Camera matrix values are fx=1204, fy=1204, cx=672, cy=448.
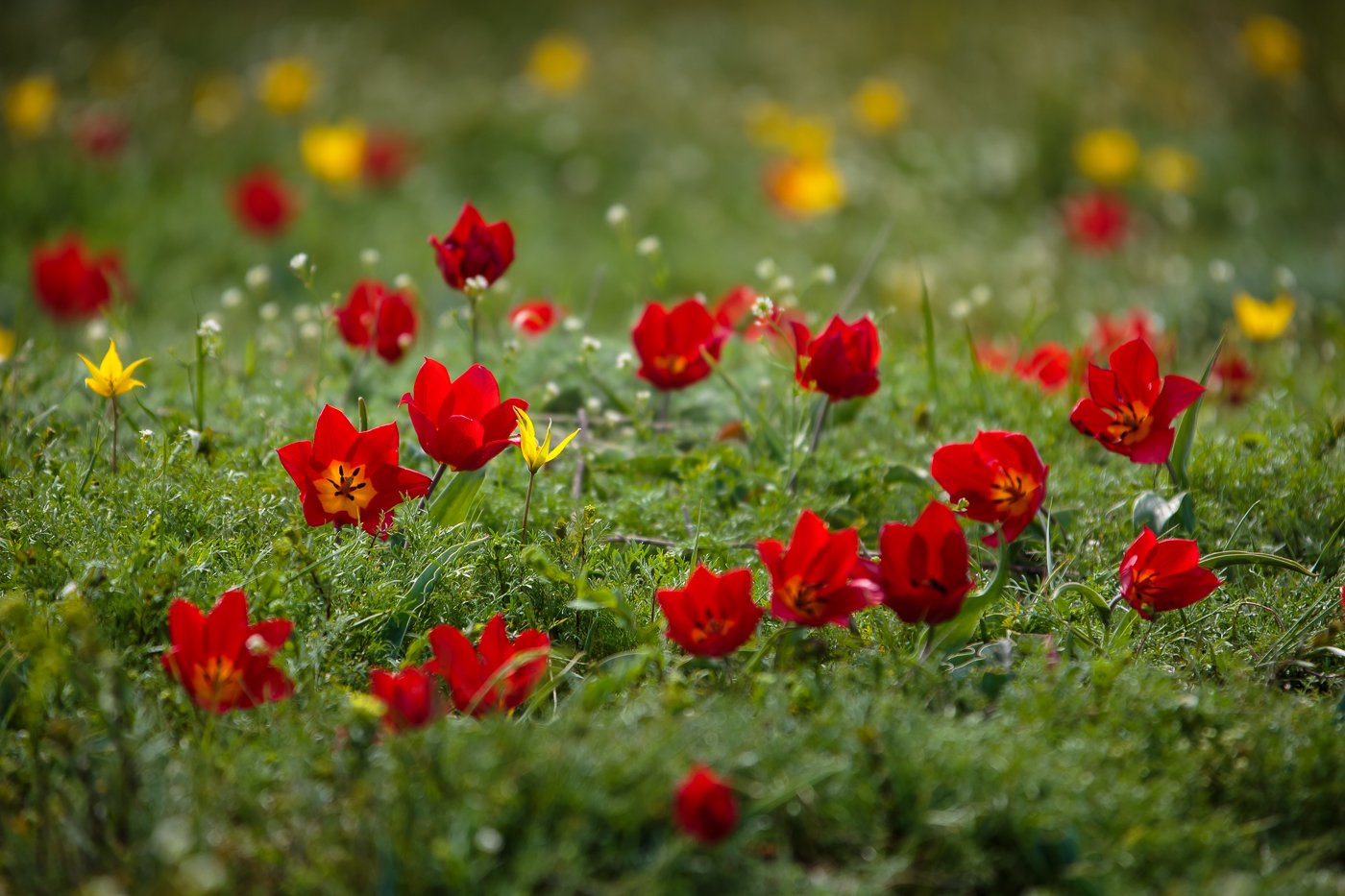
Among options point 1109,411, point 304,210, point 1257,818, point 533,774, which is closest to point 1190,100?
point 304,210

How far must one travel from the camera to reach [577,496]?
2.08 meters

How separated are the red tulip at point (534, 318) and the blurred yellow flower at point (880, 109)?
3.19 m

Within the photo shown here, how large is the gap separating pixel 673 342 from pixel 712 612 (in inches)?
28.2

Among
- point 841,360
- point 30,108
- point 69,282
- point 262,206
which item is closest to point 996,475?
point 841,360

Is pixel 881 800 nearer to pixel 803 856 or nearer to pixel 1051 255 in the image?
pixel 803 856

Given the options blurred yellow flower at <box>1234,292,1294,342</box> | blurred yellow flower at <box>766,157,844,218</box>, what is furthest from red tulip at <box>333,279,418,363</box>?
blurred yellow flower at <box>766,157,844,218</box>

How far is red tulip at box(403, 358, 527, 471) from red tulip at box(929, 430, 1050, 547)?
0.62 meters

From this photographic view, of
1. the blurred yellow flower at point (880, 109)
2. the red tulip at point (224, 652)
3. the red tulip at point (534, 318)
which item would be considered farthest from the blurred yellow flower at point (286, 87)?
the red tulip at point (224, 652)

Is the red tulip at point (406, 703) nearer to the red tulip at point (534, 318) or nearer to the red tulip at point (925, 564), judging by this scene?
the red tulip at point (925, 564)

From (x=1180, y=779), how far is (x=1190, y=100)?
559 cm

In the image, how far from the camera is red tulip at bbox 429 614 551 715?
1475 millimetres

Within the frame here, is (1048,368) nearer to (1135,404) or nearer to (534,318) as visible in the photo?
(1135,404)

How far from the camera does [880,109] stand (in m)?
5.38

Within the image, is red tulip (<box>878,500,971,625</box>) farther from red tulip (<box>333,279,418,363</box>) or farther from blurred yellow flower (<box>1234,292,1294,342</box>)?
blurred yellow flower (<box>1234,292,1294,342</box>)
